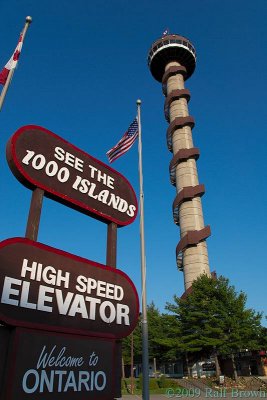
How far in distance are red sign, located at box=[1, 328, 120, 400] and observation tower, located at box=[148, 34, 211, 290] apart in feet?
153

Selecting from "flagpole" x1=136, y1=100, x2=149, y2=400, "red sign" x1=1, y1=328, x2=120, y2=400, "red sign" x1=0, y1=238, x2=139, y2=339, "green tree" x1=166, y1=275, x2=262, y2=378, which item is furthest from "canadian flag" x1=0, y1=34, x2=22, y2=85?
"green tree" x1=166, y1=275, x2=262, y2=378

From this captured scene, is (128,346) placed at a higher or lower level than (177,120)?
lower

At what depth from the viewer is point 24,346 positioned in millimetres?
6168

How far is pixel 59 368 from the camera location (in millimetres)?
6645

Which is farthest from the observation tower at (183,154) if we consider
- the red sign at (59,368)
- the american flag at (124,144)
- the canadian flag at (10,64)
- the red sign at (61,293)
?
the red sign at (59,368)

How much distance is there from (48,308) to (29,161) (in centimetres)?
315

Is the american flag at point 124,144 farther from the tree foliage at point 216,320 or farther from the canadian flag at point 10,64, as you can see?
the tree foliage at point 216,320

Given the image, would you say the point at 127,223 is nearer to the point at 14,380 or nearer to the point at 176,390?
the point at 14,380

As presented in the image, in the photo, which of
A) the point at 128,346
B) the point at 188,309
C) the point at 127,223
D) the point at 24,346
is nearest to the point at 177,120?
the point at 188,309

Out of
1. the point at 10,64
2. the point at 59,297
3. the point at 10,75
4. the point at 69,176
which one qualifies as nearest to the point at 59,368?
the point at 59,297

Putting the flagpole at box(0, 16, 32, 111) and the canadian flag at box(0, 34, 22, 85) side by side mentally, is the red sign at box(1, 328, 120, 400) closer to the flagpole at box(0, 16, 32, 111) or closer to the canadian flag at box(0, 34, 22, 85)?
the flagpole at box(0, 16, 32, 111)

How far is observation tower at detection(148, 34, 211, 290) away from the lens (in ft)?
179

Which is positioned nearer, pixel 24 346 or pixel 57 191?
pixel 24 346

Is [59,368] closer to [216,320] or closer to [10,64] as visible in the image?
[10,64]
